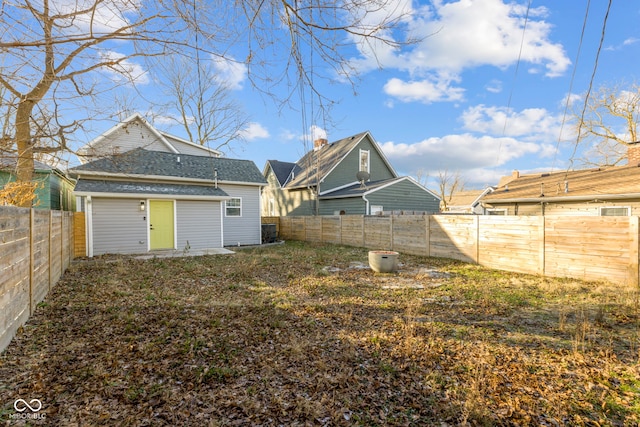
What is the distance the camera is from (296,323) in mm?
4523

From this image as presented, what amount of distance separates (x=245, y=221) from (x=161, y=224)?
4.13 m

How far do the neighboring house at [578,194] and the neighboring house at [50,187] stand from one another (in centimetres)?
1853

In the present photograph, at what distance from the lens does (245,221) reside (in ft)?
50.4

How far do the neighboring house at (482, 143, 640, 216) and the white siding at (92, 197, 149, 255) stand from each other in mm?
15703

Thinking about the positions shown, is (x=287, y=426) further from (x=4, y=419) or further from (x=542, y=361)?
(x=542, y=361)

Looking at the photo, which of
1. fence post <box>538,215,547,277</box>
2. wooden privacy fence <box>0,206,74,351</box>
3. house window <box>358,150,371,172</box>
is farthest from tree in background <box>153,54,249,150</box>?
fence post <box>538,215,547,277</box>

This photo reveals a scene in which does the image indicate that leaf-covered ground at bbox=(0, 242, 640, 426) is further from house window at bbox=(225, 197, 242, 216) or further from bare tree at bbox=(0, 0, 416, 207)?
house window at bbox=(225, 197, 242, 216)

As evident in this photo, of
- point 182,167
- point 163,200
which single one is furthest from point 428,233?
point 182,167

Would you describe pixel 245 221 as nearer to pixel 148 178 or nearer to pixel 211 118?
pixel 148 178

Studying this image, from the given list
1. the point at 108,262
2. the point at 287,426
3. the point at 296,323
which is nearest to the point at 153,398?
the point at 287,426

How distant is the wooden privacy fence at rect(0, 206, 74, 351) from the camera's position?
322cm

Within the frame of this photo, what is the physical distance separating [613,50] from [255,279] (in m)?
8.08

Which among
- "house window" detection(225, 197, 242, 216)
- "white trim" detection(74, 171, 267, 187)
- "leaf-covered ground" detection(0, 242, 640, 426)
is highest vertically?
"white trim" detection(74, 171, 267, 187)

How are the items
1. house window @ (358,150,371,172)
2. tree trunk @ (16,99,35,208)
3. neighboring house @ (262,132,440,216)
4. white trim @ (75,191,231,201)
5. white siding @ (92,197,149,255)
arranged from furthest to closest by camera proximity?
house window @ (358,150,371,172)
neighboring house @ (262,132,440,216)
white siding @ (92,197,149,255)
white trim @ (75,191,231,201)
tree trunk @ (16,99,35,208)
